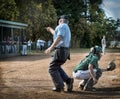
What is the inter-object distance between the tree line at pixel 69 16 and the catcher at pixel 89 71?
25.7m

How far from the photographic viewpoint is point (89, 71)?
10523 millimetres

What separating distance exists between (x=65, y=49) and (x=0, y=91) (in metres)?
1.80

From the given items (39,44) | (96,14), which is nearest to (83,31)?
(96,14)

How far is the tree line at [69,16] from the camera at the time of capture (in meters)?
42.7

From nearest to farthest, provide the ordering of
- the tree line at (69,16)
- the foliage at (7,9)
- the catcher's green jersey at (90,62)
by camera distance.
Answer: the catcher's green jersey at (90,62), the foliage at (7,9), the tree line at (69,16)

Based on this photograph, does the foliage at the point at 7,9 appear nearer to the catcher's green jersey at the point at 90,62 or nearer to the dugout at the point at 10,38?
the dugout at the point at 10,38

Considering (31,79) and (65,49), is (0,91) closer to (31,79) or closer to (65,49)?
(65,49)

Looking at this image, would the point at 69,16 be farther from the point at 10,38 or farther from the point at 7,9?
the point at 10,38

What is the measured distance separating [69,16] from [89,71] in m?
45.1

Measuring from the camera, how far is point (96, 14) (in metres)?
62.8

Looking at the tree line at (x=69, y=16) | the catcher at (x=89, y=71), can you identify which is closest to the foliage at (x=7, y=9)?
the tree line at (x=69, y=16)

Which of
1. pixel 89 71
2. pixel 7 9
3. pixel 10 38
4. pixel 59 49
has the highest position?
pixel 7 9

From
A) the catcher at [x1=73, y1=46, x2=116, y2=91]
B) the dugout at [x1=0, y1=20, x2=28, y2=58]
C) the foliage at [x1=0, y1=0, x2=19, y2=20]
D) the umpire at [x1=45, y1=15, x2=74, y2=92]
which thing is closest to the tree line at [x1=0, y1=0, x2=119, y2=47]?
the foliage at [x1=0, y1=0, x2=19, y2=20]

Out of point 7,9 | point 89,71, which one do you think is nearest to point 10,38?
point 7,9
